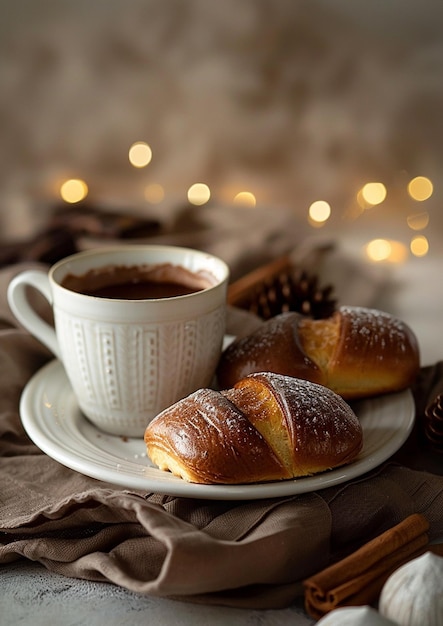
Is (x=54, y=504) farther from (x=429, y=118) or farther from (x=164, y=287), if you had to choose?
(x=429, y=118)

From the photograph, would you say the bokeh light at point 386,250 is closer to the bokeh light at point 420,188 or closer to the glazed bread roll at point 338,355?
the bokeh light at point 420,188

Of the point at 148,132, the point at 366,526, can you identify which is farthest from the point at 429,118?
the point at 366,526

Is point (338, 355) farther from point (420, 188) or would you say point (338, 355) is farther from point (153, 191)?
point (153, 191)

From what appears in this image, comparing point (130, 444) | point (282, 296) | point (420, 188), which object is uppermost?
point (420, 188)

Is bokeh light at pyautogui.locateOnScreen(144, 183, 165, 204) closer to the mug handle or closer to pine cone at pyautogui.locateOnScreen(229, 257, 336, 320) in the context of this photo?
pine cone at pyautogui.locateOnScreen(229, 257, 336, 320)

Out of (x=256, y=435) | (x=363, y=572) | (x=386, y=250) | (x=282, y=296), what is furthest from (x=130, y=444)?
(x=386, y=250)

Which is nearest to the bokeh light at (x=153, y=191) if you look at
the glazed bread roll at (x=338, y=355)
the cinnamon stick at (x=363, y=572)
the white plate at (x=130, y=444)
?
the white plate at (x=130, y=444)
